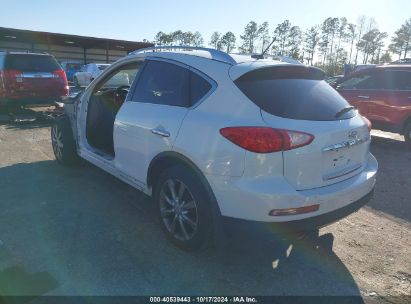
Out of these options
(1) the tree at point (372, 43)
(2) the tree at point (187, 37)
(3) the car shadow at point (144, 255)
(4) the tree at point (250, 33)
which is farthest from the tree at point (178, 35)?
(3) the car shadow at point (144, 255)

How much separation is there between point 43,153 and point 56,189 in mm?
2195

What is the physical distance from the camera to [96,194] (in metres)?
4.71

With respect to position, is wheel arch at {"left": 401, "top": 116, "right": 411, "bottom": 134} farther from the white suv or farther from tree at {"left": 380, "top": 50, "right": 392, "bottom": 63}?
tree at {"left": 380, "top": 50, "right": 392, "bottom": 63}

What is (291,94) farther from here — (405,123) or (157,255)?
(405,123)

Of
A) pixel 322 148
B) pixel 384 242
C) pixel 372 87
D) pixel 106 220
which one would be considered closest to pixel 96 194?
pixel 106 220

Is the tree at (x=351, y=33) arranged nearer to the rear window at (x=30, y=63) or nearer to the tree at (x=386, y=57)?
the tree at (x=386, y=57)

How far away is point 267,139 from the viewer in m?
2.66

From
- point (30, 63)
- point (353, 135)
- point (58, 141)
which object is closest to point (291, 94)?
point (353, 135)

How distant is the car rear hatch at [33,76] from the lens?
10.1 meters

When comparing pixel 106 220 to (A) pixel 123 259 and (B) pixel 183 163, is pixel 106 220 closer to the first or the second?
(A) pixel 123 259

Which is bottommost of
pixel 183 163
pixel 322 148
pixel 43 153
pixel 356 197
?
pixel 43 153

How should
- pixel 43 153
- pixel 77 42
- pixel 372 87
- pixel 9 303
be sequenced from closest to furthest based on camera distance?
pixel 9 303 → pixel 43 153 → pixel 372 87 → pixel 77 42

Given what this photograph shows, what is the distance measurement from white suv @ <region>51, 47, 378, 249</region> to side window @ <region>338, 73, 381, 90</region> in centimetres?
577

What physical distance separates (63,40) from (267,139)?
33285mm
